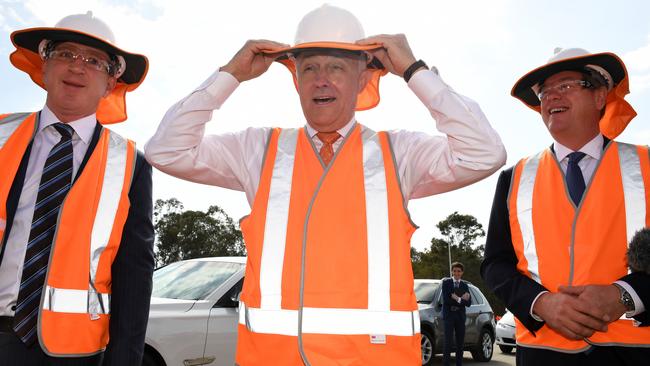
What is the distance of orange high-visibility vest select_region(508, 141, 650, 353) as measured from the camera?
2701 millimetres

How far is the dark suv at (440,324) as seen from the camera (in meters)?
11.5

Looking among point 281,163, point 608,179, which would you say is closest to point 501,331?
point 608,179

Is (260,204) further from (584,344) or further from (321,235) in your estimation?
(584,344)

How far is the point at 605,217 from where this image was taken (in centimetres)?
278

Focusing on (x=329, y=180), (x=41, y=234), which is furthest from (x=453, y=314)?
(x=41, y=234)

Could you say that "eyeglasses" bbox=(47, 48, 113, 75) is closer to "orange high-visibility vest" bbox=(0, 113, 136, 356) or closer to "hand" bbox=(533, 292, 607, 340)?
"orange high-visibility vest" bbox=(0, 113, 136, 356)

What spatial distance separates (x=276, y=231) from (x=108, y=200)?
0.88 metres

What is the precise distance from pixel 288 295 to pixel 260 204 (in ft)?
1.31

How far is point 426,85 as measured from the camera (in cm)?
239

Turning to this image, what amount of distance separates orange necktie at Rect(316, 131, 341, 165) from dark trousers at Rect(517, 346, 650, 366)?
1.44 metres

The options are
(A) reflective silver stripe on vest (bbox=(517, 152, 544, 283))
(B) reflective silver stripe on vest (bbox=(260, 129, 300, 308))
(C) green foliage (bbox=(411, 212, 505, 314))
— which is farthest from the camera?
(C) green foliage (bbox=(411, 212, 505, 314))

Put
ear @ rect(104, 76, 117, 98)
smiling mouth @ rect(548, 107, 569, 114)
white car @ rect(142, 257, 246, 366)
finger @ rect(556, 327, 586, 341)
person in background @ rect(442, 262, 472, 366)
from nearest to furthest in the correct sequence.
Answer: finger @ rect(556, 327, 586, 341) < ear @ rect(104, 76, 117, 98) < smiling mouth @ rect(548, 107, 569, 114) < white car @ rect(142, 257, 246, 366) < person in background @ rect(442, 262, 472, 366)

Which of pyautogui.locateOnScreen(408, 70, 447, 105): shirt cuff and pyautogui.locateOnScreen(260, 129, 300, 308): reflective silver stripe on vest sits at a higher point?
pyautogui.locateOnScreen(408, 70, 447, 105): shirt cuff

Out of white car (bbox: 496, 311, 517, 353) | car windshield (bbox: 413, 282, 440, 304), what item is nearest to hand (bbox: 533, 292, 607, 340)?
car windshield (bbox: 413, 282, 440, 304)
